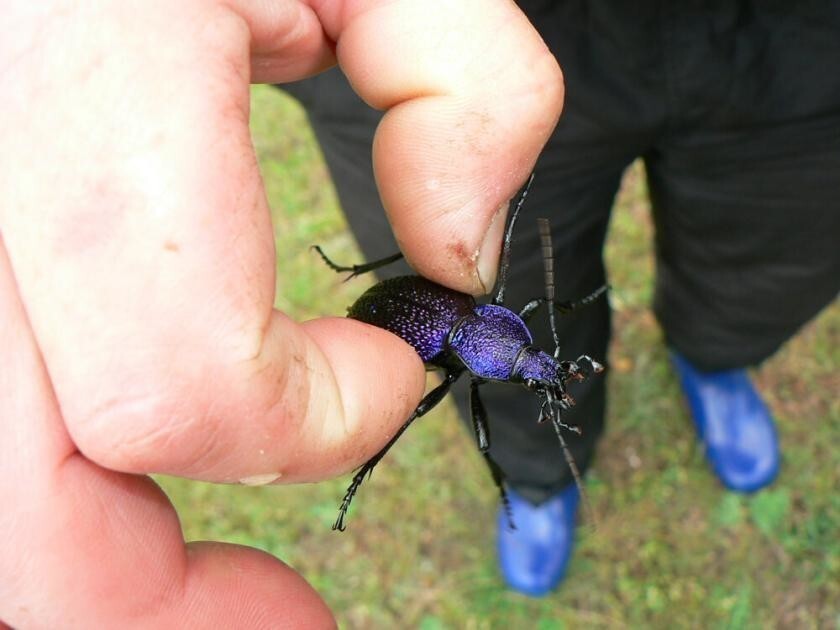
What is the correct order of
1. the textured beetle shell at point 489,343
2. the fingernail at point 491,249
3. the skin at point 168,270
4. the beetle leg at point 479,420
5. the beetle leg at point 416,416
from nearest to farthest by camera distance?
the skin at point 168,270
the fingernail at point 491,249
the beetle leg at point 416,416
the textured beetle shell at point 489,343
the beetle leg at point 479,420

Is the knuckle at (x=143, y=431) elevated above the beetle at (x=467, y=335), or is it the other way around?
the knuckle at (x=143, y=431)

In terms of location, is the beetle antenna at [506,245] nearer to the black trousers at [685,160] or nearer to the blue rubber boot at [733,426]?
the black trousers at [685,160]

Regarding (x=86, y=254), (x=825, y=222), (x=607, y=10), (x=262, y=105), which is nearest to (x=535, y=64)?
(x=86, y=254)

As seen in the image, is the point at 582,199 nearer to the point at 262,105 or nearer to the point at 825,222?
the point at 825,222

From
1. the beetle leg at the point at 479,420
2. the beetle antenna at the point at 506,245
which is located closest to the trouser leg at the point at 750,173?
the beetle antenna at the point at 506,245

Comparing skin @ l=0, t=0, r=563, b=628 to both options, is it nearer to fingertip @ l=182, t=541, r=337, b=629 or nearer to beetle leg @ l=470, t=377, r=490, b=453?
fingertip @ l=182, t=541, r=337, b=629

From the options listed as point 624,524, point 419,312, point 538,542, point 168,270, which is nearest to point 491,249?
point 419,312

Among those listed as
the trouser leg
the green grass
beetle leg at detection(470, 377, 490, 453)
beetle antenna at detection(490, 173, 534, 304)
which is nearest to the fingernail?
beetle antenna at detection(490, 173, 534, 304)
